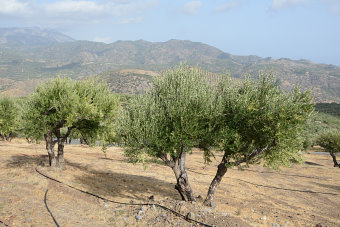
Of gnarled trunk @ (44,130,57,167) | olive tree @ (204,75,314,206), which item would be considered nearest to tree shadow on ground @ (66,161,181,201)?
gnarled trunk @ (44,130,57,167)

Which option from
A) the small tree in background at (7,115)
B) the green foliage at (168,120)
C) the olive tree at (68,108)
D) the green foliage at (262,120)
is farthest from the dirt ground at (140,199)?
the small tree in background at (7,115)

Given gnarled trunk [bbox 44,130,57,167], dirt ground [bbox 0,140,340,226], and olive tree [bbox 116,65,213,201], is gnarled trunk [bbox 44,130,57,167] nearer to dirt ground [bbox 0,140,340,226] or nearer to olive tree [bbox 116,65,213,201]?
dirt ground [bbox 0,140,340,226]

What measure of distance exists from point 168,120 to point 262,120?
7.21 m

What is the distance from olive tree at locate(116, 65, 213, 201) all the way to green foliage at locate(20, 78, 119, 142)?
6.00 metres

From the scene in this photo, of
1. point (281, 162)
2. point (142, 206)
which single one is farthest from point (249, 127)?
point (142, 206)

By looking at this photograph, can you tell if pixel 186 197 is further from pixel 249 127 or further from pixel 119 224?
pixel 249 127

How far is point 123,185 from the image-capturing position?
26.9 m

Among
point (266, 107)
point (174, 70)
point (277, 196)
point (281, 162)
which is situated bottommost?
point (277, 196)

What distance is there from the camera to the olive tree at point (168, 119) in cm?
1722

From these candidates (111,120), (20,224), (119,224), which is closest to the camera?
(20,224)

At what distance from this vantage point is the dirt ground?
655 inches

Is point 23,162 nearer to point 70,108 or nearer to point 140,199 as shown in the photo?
point 70,108

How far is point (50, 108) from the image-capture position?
914 inches

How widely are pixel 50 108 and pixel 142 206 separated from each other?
545 inches
